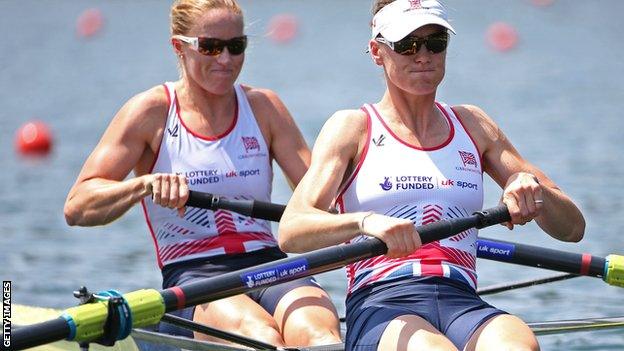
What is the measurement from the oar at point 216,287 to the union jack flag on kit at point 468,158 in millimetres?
209

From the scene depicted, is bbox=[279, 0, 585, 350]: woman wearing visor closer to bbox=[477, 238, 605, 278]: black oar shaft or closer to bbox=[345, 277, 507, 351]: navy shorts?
bbox=[345, 277, 507, 351]: navy shorts

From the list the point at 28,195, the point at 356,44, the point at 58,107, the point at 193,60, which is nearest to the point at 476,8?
the point at 356,44

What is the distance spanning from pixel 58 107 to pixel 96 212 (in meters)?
18.6

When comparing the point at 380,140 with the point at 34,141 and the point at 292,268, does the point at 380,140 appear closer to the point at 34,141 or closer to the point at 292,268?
the point at 292,268

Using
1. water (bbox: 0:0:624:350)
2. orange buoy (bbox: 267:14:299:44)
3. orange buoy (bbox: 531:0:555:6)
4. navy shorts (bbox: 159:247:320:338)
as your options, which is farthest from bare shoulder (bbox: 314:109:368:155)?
orange buoy (bbox: 531:0:555:6)

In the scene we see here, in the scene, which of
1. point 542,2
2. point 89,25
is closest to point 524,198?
point 89,25

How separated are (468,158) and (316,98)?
19.8 m

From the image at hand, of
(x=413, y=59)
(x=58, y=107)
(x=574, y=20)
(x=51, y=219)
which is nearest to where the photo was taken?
(x=413, y=59)

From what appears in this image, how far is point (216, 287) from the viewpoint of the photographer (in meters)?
4.76

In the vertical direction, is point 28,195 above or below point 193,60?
below

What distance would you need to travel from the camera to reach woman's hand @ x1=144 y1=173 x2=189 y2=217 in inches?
221

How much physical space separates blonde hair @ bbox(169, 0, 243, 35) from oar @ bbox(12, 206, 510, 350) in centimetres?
163

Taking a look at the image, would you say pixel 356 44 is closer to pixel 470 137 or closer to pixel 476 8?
pixel 476 8

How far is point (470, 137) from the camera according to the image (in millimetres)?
5156
